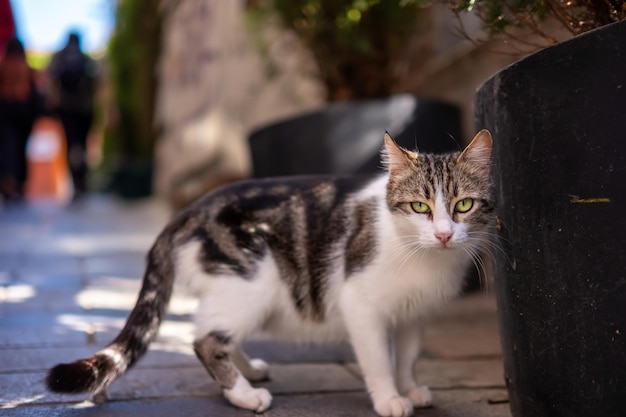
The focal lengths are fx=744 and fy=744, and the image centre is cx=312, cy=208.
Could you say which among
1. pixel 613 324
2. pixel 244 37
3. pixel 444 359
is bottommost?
pixel 444 359

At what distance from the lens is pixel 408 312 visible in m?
2.33

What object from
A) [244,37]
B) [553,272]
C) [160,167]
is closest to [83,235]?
[244,37]

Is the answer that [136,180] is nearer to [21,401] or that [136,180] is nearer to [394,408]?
[21,401]

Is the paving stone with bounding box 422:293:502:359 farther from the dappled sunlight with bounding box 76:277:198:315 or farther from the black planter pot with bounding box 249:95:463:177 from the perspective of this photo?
the dappled sunlight with bounding box 76:277:198:315

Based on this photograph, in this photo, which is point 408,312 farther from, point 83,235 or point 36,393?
point 83,235

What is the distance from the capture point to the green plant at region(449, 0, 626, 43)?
1.88m

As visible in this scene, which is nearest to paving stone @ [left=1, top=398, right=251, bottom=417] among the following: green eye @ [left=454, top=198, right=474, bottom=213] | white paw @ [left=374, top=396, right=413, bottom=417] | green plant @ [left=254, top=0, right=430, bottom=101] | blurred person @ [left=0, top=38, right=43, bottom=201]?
white paw @ [left=374, top=396, right=413, bottom=417]

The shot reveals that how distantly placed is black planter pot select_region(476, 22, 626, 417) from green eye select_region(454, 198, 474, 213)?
178mm

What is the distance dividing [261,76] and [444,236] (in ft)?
16.0

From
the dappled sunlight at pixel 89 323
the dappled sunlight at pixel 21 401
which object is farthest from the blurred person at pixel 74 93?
the dappled sunlight at pixel 21 401

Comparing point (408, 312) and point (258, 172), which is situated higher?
point (258, 172)

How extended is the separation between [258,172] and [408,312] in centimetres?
229

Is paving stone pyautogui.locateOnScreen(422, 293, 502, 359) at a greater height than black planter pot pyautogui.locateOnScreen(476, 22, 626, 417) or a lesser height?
lesser

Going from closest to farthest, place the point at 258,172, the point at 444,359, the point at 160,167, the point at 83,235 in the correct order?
1. the point at 444,359
2. the point at 258,172
3. the point at 83,235
4. the point at 160,167
